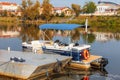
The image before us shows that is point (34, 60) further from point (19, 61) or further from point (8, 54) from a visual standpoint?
point (8, 54)

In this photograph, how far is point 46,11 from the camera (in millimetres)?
81750

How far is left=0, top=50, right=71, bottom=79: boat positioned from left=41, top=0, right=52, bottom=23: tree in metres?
61.8

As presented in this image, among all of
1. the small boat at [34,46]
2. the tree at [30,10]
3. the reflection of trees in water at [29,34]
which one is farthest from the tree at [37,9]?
the small boat at [34,46]

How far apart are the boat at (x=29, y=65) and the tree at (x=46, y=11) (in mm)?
61847

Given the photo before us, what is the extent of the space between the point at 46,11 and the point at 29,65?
65.5m

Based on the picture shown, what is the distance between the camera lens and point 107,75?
2033cm

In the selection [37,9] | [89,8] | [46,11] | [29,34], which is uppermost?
[89,8]

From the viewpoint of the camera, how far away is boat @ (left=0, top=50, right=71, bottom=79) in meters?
17.0

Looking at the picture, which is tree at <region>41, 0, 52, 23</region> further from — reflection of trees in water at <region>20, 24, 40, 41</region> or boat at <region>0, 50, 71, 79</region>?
boat at <region>0, 50, 71, 79</region>

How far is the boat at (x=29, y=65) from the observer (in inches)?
671

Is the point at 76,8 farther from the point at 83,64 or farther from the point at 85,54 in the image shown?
the point at 83,64

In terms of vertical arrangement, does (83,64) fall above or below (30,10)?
below

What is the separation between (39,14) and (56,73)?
216ft

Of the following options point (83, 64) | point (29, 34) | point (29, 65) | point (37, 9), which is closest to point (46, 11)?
point (37, 9)
